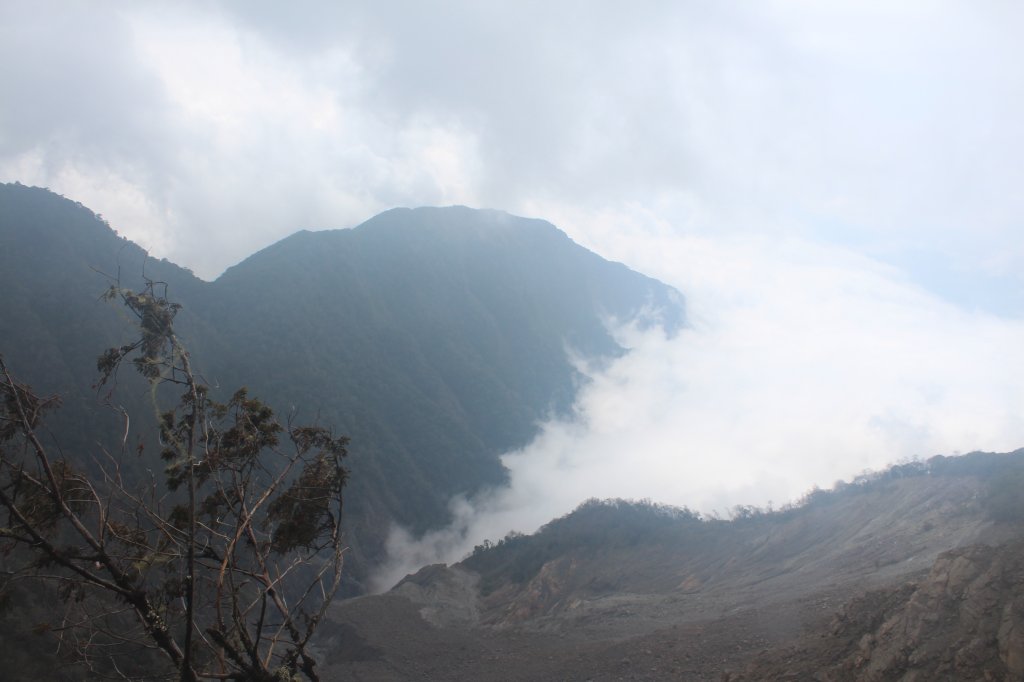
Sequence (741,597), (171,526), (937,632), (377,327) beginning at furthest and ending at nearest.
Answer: (377,327) < (741,597) < (937,632) < (171,526)

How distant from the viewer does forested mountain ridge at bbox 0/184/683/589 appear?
5544 centimetres

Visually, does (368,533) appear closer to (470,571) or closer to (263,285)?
(470,571)

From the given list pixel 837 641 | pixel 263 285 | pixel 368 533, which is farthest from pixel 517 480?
pixel 837 641

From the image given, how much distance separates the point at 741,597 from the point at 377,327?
6834 centimetres

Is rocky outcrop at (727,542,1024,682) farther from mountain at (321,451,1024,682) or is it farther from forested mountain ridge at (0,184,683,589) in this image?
forested mountain ridge at (0,184,683,589)

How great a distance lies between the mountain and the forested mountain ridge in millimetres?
17950

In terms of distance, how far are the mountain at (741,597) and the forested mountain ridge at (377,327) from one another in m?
17.9

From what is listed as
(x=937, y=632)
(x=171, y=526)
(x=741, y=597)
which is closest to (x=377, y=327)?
(x=741, y=597)

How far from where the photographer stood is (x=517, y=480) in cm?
9519

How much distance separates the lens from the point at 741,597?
111 feet

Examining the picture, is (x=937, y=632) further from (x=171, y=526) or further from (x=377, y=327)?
(x=377, y=327)

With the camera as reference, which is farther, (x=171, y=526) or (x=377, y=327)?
(x=377, y=327)

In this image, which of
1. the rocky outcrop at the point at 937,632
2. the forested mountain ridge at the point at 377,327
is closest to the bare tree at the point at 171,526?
the rocky outcrop at the point at 937,632

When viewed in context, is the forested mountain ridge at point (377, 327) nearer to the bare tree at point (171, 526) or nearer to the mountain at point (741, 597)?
the mountain at point (741, 597)
